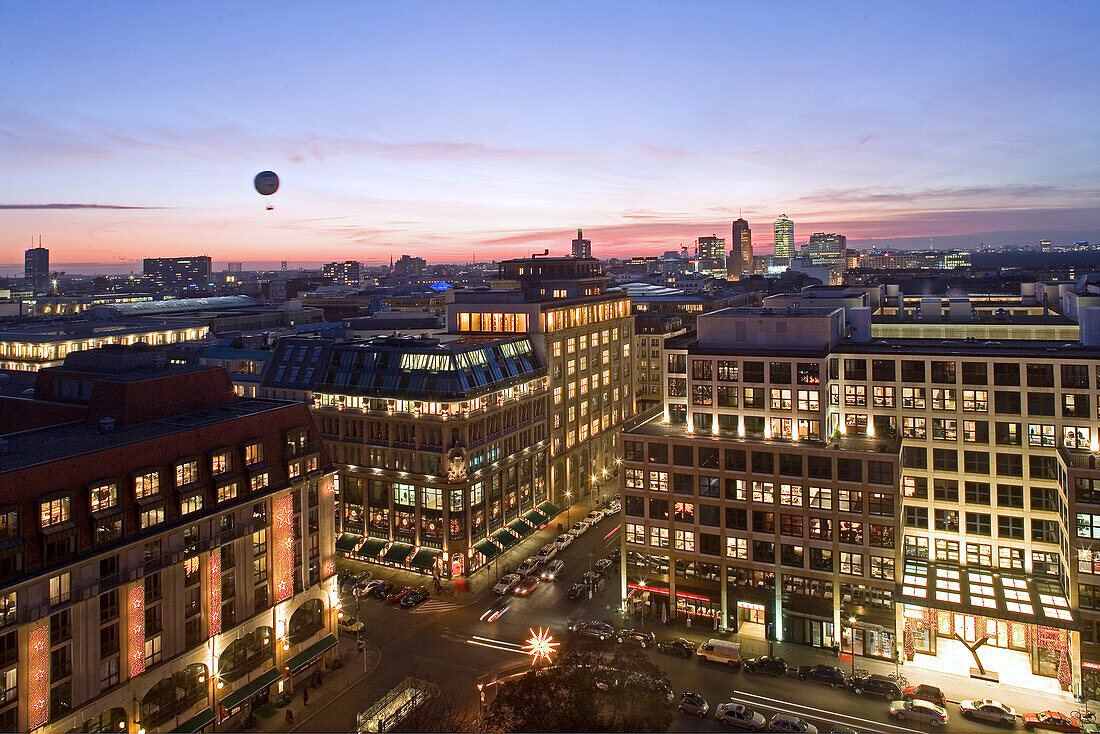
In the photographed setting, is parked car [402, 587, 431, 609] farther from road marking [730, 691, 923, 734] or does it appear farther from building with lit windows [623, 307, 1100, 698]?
road marking [730, 691, 923, 734]

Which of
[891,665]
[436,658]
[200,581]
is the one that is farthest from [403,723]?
[891,665]

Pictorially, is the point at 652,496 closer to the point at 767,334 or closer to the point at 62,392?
the point at 767,334

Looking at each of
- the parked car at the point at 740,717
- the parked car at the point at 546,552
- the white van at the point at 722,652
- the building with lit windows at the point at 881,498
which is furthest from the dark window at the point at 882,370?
the parked car at the point at 546,552

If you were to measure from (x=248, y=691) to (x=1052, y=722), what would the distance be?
67.2 meters

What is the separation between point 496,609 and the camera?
84.3 m

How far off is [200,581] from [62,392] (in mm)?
30600

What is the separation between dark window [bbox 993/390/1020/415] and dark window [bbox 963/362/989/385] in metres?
1.74

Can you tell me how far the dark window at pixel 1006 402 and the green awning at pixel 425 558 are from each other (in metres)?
Result: 66.1

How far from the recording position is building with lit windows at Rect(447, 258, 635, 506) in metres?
118

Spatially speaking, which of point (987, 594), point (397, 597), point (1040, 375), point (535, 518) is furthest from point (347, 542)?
point (1040, 375)

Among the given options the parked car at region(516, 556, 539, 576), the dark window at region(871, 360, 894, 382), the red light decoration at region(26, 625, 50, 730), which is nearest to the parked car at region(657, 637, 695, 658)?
the parked car at region(516, 556, 539, 576)

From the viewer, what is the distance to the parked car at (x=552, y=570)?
92.2 metres

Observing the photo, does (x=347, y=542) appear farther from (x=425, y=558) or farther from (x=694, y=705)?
(x=694, y=705)

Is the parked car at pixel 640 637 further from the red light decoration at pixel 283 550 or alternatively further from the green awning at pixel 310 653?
the red light decoration at pixel 283 550
